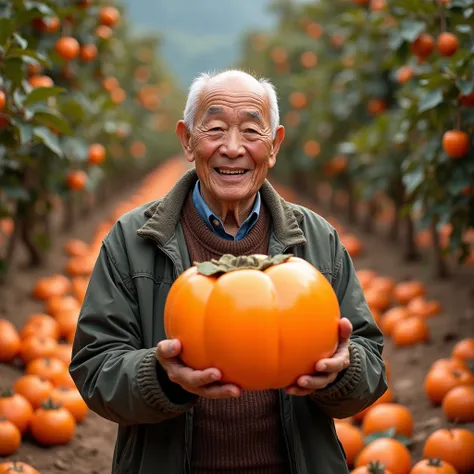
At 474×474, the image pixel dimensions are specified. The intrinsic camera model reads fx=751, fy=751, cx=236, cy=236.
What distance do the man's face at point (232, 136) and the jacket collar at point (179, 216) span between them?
111 millimetres

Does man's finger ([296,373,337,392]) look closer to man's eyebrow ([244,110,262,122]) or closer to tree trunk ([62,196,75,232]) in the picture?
man's eyebrow ([244,110,262,122])

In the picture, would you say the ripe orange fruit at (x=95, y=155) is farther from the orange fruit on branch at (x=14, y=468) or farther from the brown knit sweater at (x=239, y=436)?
the brown knit sweater at (x=239, y=436)

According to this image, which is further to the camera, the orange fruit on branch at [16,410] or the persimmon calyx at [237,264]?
the orange fruit on branch at [16,410]

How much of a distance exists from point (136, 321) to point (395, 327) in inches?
159

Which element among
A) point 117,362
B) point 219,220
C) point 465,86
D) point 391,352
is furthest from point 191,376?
point 391,352

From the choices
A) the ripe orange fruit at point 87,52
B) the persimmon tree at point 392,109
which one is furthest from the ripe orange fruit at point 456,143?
the ripe orange fruit at point 87,52

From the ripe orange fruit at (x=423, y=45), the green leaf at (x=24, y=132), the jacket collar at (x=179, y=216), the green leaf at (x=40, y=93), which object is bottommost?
the jacket collar at (x=179, y=216)

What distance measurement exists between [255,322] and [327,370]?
0.24 m

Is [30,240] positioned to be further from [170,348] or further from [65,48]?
[170,348]

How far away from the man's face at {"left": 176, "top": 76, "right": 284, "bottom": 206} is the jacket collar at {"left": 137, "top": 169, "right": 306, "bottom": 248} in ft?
0.37

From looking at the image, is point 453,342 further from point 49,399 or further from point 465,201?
point 49,399

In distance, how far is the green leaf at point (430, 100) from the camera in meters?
4.20

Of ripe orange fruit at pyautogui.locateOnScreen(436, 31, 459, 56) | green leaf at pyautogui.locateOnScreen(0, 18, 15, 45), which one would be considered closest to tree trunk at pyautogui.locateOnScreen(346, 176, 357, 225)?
ripe orange fruit at pyautogui.locateOnScreen(436, 31, 459, 56)

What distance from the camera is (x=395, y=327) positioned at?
601 centimetres
